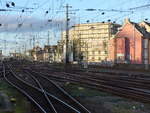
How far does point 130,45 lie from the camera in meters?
113

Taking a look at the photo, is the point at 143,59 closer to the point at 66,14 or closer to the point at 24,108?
the point at 66,14

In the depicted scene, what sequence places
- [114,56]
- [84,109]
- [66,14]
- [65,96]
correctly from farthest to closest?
[114,56] → [66,14] → [65,96] → [84,109]

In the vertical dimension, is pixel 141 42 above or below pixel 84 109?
above

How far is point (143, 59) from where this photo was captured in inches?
4247

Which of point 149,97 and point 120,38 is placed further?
point 120,38

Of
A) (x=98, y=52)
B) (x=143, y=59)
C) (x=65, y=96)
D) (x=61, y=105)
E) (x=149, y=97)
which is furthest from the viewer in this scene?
(x=98, y=52)

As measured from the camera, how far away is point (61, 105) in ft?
64.5

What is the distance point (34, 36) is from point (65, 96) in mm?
112032

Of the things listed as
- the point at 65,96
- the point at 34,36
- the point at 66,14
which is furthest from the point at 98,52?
the point at 65,96

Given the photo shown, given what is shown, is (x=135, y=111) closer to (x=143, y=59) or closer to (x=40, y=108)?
(x=40, y=108)

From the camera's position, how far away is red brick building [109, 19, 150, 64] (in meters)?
109

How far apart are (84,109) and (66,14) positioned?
59.2 m

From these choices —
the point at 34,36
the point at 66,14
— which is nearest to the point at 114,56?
the point at 34,36

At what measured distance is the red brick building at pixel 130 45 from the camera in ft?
356
